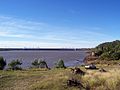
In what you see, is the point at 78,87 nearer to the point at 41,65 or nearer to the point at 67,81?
the point at 67,81

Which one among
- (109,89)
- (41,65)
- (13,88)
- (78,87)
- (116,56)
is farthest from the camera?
(116,56)

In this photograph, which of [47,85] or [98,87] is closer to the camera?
[98,87]

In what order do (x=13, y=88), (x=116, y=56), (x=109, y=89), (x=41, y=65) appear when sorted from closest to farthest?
1. (x=109, y=89)
2. (x=13, y=88)
3. (x=41, y=65)
4. (x=116, y=56)

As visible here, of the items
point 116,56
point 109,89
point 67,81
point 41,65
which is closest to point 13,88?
point 67,81

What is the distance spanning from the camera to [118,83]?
1641 cm

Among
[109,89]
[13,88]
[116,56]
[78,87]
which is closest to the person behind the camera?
[109,89]

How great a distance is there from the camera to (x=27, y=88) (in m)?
17.6

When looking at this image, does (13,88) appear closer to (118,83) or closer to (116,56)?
(118,83)

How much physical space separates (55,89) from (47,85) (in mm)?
1018

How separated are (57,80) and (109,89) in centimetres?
431

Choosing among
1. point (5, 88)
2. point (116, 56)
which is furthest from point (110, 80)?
point (116, 56)

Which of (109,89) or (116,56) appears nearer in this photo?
(109,89)

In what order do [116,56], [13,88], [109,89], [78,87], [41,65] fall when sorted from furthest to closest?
[116,56] < [41,65] < [13,88] < [78,87] < [109,89]

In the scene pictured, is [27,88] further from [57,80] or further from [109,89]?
[109,89]
